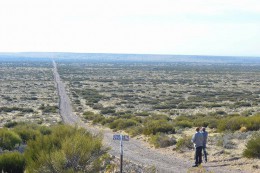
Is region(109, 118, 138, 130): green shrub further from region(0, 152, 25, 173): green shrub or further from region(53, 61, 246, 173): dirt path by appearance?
region(0, 152, 25, 173): green shrub

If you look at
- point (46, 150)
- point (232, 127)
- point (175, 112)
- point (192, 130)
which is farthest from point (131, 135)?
point (175, 112)

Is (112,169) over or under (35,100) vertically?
over

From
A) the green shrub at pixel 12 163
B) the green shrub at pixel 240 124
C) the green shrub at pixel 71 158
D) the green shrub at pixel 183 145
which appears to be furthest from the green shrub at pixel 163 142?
the green shrub at pixel 12 163

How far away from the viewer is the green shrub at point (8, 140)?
17266 millimetres

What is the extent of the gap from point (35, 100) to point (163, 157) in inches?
1429

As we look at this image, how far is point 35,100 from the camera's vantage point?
164 ft

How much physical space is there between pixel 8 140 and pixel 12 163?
5029 mm

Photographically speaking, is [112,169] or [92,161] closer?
[92,161]

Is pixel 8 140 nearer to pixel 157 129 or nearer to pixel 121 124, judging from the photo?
pixel 157 129

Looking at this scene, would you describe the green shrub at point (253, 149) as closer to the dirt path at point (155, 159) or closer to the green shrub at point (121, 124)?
the dirt path at point (155, 159)

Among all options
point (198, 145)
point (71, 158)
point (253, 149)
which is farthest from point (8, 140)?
point (253, 149)

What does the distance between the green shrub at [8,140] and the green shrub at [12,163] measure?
4.49m

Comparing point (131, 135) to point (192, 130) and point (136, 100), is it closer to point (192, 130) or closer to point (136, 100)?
point (192, 130)

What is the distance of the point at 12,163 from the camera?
12.8 metres
